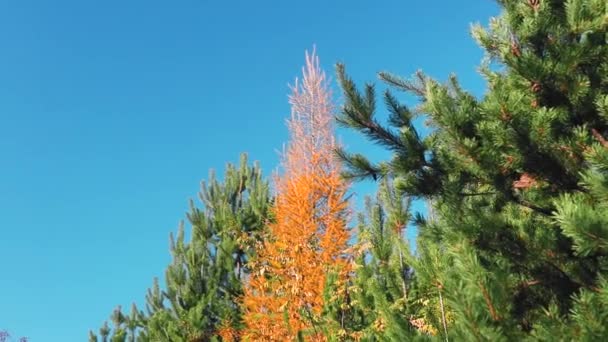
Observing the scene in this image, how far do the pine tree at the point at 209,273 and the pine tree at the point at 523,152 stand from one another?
25.0 feet

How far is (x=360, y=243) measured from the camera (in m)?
7.58

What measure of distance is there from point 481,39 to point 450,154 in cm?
96

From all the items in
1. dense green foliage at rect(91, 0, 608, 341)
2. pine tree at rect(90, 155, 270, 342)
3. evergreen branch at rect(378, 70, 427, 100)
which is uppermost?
pine tree at rect(90, 155, 270, 342)

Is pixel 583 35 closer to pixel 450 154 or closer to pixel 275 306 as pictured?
pixel 450 154

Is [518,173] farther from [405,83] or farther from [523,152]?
[405,83]

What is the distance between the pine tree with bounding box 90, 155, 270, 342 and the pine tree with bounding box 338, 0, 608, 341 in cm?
763

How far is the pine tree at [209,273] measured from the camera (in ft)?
36.4

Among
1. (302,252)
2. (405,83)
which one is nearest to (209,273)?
(302,252)

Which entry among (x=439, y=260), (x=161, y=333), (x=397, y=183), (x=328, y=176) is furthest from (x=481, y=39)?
(x=161, y=333)

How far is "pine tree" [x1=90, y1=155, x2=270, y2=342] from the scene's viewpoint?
437 inches

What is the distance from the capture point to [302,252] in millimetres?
8055

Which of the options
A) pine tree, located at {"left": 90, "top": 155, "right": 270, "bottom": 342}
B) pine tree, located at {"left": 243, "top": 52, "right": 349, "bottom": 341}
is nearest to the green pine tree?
pine tree, located at {"left": 243, "top": 52, "right": 349, "bottom": 341}

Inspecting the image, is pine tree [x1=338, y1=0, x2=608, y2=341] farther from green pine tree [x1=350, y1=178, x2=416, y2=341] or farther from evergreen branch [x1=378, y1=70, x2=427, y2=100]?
green pine tree [x1=350, y1=178, x2=416, y2=341]

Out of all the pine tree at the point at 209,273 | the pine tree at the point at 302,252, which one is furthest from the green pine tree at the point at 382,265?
the pine tree at the point at 209,273
